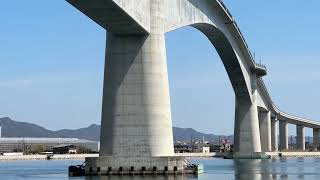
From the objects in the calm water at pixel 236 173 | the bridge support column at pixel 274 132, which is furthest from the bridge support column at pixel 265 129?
the calm water at pixel 236 173

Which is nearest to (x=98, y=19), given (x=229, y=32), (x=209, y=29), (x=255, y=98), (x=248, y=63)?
(x=209, y=29)

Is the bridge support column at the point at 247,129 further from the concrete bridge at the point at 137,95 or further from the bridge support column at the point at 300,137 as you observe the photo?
the bridge support column at the point at 300,137

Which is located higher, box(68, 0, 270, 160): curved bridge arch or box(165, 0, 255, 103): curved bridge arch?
box(165, 0, 255, 103): curved bridge arch

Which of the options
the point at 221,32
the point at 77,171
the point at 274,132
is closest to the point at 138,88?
the point at 77,171

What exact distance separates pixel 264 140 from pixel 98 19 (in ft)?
359

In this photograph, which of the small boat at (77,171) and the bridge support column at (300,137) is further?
the bridge support column at (300,137)

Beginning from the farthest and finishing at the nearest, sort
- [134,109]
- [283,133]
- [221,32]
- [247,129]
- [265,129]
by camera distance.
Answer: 1. [283,133]
2. [265,129]
3. [247,129]
4. [221,32]
5. [134,109]

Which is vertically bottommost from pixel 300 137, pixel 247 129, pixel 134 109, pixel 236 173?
pixel 236 173

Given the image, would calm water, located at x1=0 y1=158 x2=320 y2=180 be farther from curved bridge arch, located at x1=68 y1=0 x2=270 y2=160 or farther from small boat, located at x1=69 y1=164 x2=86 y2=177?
curved bridge arch, located at x1=68 y1=0 x2=270 y2=160

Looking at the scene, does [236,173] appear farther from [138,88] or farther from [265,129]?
[265,129]

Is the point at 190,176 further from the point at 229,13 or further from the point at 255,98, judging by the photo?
the point at 255,98

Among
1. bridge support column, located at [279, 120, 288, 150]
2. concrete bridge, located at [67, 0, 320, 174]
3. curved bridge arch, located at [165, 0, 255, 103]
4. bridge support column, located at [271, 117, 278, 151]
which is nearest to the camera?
concrete bridge, located at [67, 0, 320, 174]

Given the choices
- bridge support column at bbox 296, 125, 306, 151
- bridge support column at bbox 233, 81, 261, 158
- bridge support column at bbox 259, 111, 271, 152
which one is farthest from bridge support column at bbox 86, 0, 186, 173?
bridge support column at bbox 296, 125, 306, 151

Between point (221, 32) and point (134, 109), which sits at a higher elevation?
point (221, 32)
